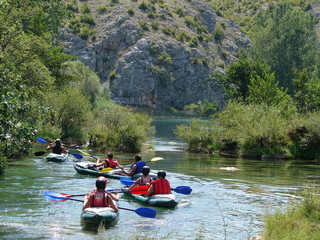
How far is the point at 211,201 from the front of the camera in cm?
1827

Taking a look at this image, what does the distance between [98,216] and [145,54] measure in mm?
109586

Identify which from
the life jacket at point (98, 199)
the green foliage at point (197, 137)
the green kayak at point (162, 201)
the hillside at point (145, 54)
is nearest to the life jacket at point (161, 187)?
the green kayak at point (162, 201)

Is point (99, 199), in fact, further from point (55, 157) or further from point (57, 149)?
point (57, 149)

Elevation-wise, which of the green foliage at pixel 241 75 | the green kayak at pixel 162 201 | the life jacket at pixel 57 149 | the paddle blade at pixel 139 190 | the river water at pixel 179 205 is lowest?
the river water at pixel 179 205

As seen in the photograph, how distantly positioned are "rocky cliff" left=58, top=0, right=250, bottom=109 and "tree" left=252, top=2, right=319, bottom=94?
2503 cm

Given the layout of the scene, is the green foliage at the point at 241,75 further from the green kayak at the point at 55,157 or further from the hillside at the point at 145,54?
the hillside at the point at 145,54

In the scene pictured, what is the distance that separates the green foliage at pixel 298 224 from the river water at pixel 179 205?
923 mm

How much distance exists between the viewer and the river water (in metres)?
13.2

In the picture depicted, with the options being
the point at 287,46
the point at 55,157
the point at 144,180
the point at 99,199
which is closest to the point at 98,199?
the point at 99,199

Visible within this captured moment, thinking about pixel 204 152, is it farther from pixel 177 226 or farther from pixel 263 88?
pixel 177 226

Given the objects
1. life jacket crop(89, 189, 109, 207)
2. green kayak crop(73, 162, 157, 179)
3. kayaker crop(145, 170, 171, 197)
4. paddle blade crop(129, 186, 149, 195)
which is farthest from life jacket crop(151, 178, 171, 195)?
green kayak crop(73, 162, 157, 179)

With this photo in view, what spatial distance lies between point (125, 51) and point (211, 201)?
107 m

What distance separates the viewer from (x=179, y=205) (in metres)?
17.1

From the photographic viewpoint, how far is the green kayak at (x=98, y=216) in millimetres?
13320
